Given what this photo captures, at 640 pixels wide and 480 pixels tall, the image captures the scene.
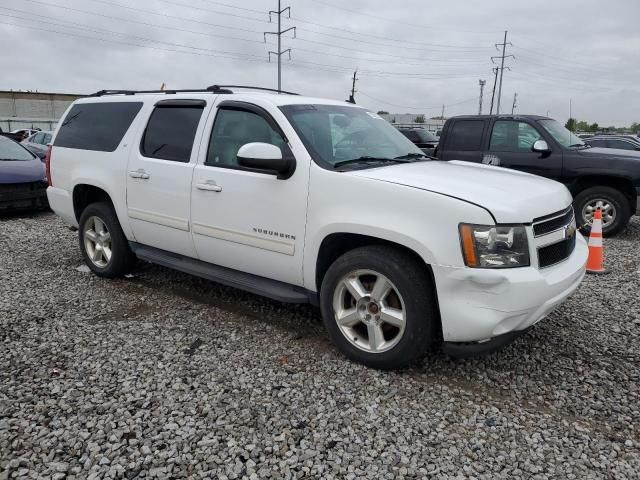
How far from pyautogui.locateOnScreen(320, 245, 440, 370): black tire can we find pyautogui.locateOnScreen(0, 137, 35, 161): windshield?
8298mm

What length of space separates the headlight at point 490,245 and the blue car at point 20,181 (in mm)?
8416

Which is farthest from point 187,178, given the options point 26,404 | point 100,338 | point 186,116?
point 26,404

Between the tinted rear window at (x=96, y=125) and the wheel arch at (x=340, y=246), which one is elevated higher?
the tinted rear window at (x=96, y=125)

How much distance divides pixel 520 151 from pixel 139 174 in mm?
5901

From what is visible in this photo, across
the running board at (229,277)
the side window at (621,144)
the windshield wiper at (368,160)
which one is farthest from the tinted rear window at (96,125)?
the side window at (621,144)

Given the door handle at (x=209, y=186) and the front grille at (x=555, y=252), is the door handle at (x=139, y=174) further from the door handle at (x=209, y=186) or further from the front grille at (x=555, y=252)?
the front grille at (x=555, y=252)

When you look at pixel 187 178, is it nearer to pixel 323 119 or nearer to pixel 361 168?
A: pixel 323 119

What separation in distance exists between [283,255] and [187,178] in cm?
117

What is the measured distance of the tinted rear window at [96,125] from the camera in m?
4.93

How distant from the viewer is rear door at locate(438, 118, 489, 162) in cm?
814

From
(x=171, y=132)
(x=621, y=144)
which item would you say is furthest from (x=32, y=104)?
(x=171, y=132)

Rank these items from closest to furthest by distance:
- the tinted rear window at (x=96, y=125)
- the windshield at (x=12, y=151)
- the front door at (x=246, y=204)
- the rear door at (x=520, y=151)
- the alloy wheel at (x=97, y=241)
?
the front door at (x=246, y=204) → the tinted rear window at (x=96, y=125) → the alloy wheel at (x=97, y=241) → the rear door at (x=520, y=151) → the windshield at (x=12, y=151)

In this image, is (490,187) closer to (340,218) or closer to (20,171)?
(340,218)

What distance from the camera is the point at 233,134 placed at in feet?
13.4
